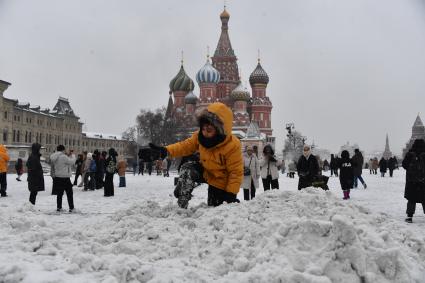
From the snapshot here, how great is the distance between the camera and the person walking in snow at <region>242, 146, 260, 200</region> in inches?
344

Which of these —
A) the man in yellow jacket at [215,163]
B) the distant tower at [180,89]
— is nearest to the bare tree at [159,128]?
the distant tower at [180,89]

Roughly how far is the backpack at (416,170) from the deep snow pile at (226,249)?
2861mm

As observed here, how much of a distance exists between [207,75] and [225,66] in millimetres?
5158

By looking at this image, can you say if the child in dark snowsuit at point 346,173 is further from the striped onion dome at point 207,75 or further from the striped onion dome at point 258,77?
the striped onion dome at point 258,77

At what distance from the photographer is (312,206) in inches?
178

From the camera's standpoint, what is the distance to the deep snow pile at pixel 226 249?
3020 mm

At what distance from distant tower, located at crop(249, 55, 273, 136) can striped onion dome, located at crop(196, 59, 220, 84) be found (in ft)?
20.1

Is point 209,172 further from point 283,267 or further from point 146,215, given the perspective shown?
point 283,267

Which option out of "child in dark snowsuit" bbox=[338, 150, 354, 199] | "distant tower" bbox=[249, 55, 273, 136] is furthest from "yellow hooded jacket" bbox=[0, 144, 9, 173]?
"distant tower" bbox=[249, 55, 273, 136]

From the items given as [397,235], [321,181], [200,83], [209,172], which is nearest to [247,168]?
[321,181]

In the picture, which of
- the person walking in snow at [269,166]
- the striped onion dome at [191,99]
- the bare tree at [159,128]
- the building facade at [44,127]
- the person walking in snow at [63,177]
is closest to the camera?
the person walking in snow at [63,177]

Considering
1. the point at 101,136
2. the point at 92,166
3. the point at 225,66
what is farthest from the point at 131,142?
the point at 92,166

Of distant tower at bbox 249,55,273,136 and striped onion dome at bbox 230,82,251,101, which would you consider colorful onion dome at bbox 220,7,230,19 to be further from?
striped onion dome at bbox 230,82,251,101

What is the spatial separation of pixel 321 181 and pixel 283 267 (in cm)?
537
